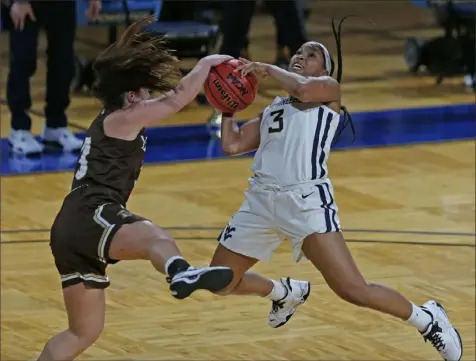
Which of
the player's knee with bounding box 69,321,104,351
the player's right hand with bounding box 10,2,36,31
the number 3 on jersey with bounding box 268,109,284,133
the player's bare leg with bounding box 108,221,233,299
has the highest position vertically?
the number 3 on jersey with bounding box 268,109,284,133

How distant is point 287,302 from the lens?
16.9 ft

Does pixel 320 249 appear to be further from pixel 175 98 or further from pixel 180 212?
pixel 180 212

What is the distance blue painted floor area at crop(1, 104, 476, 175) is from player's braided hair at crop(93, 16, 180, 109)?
424 cm

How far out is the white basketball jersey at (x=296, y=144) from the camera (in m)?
4.62

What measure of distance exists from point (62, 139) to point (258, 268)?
9.41 feet

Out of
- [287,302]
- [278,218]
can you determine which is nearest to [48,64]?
[287,302]

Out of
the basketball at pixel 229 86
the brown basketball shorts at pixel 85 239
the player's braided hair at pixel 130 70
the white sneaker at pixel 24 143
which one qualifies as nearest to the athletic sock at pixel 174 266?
the brown basketball shorts at pixel 85 239

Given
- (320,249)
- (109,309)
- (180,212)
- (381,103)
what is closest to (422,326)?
(320,249)

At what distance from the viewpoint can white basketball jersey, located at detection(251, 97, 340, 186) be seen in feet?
15.2

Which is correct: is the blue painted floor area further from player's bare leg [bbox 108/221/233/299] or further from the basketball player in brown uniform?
player's bare leg [bbox 108/221/233/299]

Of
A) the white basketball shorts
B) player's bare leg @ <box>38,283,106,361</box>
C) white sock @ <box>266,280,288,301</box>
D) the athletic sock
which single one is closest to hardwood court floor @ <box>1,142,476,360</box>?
white sock @ <box>266,280,288,301</box>

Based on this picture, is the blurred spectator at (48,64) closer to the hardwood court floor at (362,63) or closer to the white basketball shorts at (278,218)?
the hardwood court floor at (362,63)

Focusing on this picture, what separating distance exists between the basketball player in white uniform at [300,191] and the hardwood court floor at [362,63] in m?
4.07

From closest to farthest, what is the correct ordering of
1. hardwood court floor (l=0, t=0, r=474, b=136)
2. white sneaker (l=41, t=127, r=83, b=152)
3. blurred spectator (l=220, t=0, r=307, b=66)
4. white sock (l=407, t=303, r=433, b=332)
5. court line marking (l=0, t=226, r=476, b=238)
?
white sock (l=407, t=303, r=433, b=332), court line marking (l=0, t=226, r=476, b=238), white sneaker (l=41, t=127, r=83, b=152), blurred spectator (l=220, t=0, r=307, b=66), hardwood court floor (l=0, t=0, r=474, b=136)
